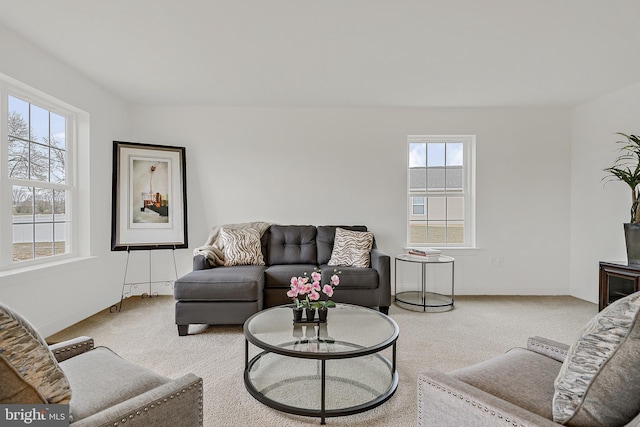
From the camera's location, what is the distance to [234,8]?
2.17 meters

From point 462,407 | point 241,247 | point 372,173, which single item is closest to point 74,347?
point 462,407

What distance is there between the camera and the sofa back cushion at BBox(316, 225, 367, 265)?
12.6ft

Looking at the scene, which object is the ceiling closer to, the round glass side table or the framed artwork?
the framed artwork

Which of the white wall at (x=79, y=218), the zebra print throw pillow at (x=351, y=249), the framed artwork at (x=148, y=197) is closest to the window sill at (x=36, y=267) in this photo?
the white wall at (x=79, y=218)

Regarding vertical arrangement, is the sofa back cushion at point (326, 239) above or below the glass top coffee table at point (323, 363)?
above

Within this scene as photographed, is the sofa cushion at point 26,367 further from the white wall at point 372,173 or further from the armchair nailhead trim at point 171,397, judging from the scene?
the white wall at point 372,173

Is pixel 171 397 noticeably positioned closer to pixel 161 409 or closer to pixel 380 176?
pixel 161 409

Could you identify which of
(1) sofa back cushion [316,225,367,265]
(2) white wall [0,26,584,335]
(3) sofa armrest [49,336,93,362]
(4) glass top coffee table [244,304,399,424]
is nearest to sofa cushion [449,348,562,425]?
(4) glass top coffee table [244,304,399,424]

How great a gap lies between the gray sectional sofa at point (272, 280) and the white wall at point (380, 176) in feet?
1.39

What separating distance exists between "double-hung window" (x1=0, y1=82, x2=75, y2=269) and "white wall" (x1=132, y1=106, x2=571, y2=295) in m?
1.27

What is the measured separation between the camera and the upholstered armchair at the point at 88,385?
830mm

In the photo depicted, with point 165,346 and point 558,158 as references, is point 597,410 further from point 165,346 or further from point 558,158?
point 558,158

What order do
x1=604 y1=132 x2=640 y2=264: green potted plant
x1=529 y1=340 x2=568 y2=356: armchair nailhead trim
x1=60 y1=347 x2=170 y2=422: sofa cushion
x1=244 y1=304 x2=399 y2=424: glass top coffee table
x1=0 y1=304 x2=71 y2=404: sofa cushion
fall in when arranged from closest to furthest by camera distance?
x1=0 y1=304 x2=71 y2=404: sofa cushion → x1=60 y1=347 x2=170 y2=422: sofa cushion → x1=529 y1=340 x2=568 y2=356: armchair nailhead trim → x1=244 y1=304 x2=399 y2=424: glass top coffee table → x1=604 y1=132 x2=640 y2=264: green potted plant

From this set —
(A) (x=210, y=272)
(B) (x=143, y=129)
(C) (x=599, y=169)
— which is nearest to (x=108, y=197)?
(B) (x=143, y=129)
